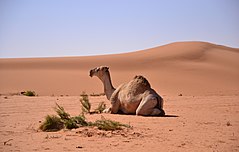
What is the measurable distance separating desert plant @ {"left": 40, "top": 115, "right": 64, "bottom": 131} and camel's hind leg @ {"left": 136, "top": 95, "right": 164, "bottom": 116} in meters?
2.90

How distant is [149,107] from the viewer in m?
11.2

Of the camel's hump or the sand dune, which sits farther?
the sand dune

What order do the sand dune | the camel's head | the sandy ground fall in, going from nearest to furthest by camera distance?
1. the sandy ground
2. the camel's head
3. the sand dune

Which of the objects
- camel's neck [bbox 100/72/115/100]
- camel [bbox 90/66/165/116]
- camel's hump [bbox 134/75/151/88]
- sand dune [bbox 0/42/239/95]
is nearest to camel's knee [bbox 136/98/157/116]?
camel [bbox 90/66/165/116]

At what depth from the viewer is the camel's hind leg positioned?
11125 millimetres

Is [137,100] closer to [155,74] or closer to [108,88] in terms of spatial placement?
[108,88]

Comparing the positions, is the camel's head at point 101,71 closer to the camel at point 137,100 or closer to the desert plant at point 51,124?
the camel at point 137,100

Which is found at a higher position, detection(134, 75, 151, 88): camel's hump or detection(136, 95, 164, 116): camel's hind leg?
detection(134, 75, 151, 88): camel's hump

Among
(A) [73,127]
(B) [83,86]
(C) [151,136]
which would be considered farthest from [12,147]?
(B) [83,86]

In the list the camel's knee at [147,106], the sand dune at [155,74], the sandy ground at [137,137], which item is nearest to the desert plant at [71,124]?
the sandy ground at [137,137]

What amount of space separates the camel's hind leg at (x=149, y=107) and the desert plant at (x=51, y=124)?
9.50 feet

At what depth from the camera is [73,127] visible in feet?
29.1

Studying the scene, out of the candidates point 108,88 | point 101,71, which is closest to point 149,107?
point 108,88

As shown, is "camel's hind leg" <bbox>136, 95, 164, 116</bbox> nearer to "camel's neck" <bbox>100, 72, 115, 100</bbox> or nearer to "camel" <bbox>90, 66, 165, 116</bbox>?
"camel" <bbox>90, 66, 165, 116</bbox>
